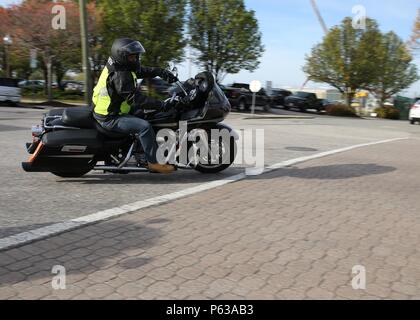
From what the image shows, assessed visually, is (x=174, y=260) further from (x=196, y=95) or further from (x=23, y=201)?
(x=196, y=95)

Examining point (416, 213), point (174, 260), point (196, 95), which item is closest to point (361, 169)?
point (416, 213)

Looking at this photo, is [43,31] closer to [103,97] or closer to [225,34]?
[225,34]

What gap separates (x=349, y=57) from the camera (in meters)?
41.6

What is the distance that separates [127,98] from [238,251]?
2.98 m

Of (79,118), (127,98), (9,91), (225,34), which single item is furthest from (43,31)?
(127,98)

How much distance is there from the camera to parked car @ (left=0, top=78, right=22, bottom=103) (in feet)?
78.3

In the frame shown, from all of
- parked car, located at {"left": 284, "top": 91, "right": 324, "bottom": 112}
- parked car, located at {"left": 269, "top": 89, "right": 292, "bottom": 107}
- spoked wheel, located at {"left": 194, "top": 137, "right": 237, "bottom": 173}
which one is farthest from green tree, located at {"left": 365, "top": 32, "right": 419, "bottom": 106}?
spoked wheel, located at {"left": 194, "top": 137, "right": 237, "bottom": 173}

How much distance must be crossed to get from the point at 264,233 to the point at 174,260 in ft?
3.59

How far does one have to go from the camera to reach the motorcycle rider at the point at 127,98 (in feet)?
19.7

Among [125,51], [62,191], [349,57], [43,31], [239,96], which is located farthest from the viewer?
[349,57]

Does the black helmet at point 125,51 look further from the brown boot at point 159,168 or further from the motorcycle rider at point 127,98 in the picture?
the brown boot at point 159,168

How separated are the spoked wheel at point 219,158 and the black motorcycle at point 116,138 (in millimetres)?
27

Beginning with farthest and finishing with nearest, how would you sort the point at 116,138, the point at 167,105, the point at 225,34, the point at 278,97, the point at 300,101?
the point at 278,97
the point at 300,101
the point at 225,34
the point at 167,105
the point at 116,138

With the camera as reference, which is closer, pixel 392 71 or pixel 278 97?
pixel 278 97
